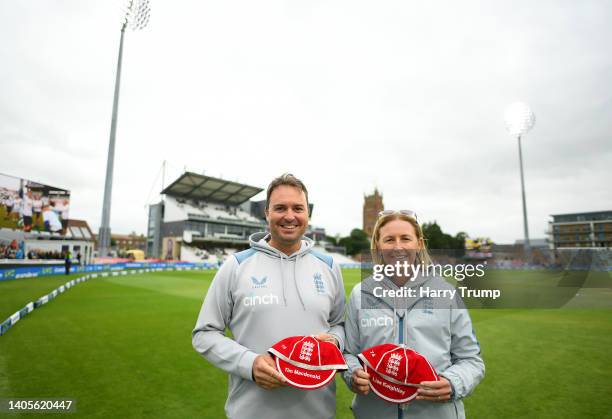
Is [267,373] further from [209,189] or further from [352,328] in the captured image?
[209,189]

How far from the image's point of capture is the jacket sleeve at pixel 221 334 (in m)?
2.01

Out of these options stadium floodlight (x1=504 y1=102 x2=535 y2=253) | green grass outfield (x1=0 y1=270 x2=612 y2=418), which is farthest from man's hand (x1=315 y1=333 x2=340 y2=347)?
stadium floodlight (x1=504 y1=102 x2=535 y2=253)

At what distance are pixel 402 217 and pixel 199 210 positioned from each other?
71.8m

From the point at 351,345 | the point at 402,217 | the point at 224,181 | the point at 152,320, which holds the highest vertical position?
the point at 224,181

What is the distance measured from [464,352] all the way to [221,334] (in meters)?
1.64

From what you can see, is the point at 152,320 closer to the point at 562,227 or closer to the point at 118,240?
the point at 562,227

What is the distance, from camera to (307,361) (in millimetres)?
1887

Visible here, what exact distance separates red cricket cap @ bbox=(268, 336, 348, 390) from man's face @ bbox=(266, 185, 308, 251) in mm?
674

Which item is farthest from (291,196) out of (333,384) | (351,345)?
(333,384)

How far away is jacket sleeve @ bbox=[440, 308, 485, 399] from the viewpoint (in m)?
2.13

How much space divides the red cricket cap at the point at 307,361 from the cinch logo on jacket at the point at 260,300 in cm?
34

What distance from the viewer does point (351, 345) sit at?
2.42 metres

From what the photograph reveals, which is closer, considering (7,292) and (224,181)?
(7,292)

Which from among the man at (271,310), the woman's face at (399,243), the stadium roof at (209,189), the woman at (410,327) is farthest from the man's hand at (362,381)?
the stadium roof at (209,189)
